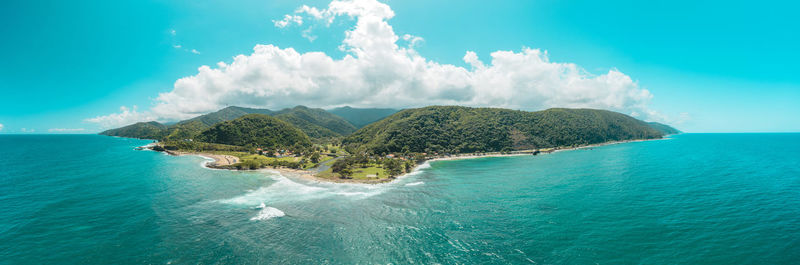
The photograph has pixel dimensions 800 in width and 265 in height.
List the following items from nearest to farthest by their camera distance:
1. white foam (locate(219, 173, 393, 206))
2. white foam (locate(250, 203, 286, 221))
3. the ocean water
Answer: the ocean water
white foam (locate(250, 203, 286, 221))
white foam (locate(219, 173, 393, 206))

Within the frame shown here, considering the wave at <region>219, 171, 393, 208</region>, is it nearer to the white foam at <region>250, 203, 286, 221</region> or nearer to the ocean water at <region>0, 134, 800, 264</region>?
the ocean water at <region>0, 134, 800, 264</region>

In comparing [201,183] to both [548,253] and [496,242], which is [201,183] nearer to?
[496,242]

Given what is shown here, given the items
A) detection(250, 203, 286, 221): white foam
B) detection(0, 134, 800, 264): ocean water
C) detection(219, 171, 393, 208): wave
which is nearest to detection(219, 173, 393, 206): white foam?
detection(219, 171, 393, 208): wave

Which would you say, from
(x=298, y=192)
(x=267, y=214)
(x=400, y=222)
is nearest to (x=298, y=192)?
(x=298, y=192)

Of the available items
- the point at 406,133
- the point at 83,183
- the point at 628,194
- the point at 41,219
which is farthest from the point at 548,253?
the point at 406,133

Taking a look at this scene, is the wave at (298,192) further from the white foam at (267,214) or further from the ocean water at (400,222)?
the white foam at (267,214)

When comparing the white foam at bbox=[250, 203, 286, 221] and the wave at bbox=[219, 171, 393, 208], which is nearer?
the white foam at bbox=[250, 203, 286, 221]

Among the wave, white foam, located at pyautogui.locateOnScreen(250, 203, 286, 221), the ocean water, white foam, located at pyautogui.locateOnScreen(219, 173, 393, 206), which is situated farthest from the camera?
the wave

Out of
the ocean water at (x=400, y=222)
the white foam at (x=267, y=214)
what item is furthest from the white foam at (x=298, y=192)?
the white foam at (x=267, y=214)
